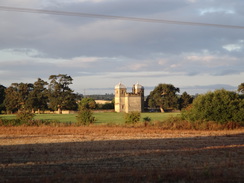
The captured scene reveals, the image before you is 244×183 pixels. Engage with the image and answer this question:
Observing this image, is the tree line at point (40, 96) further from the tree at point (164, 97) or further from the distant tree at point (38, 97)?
the tree at point (164, 97)

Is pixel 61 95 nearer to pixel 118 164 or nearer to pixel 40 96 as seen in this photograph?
pixel 40 96

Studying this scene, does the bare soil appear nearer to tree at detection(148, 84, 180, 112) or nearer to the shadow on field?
the shadow on field

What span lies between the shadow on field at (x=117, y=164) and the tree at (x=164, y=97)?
92424mm

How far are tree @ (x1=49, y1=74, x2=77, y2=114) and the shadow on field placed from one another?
77711 mm

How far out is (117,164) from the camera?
42.2 feet

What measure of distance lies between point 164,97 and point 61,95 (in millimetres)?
33069

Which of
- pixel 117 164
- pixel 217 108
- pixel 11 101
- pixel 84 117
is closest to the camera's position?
pixel 117 164

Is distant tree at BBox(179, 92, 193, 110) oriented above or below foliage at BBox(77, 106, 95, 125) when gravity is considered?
Answer: above

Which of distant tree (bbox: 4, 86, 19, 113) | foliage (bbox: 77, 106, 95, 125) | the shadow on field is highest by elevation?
distant tree (bbox: 4, 86, 19, 113)

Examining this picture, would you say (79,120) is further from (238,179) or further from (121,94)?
(121,94)

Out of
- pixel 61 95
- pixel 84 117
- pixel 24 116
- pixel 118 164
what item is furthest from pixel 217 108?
pixel 61 95

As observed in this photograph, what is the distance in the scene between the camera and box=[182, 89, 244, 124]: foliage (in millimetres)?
32531

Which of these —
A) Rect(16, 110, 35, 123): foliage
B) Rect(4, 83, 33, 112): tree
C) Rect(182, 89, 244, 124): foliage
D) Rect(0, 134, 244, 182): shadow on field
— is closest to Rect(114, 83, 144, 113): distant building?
Rect(4, 83, 33, 112): tree

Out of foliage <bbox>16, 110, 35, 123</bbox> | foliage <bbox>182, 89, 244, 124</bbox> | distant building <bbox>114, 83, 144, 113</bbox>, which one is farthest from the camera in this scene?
distant building <bbox>114, 83, 144, 113</bbox>
